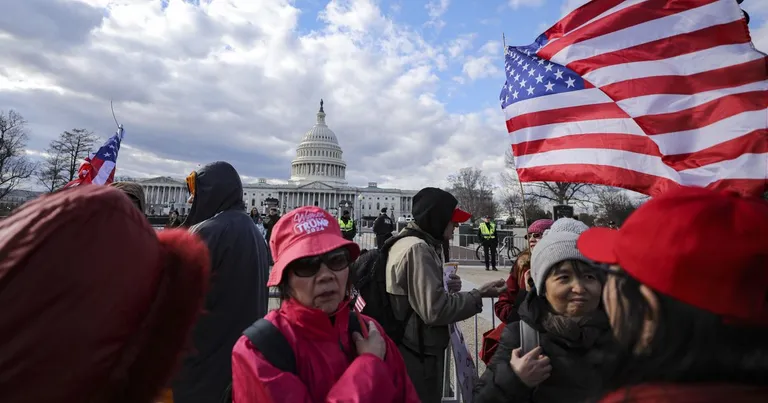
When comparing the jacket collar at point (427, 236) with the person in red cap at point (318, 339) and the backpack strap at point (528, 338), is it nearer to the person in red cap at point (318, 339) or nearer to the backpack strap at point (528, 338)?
the person in red cap at point (318, 339)

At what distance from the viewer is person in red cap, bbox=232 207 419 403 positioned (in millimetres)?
1690

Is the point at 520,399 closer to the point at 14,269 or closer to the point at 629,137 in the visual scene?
the point at 14,269

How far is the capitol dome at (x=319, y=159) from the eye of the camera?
326 ft

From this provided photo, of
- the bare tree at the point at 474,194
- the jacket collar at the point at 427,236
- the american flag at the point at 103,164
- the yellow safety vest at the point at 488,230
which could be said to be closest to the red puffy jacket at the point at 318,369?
the jacket collar at the point at 427,236

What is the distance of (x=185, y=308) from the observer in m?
0.97

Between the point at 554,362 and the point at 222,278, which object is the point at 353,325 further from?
the point at 222,278

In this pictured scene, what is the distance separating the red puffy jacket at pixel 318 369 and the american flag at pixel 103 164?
732 cm

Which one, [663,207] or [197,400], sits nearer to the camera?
[663,207]

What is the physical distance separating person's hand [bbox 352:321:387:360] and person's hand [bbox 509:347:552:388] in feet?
2.25

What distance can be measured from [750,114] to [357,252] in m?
3.70

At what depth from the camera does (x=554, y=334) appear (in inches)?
82.8

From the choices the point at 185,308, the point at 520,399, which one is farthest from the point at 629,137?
the point at 185,308

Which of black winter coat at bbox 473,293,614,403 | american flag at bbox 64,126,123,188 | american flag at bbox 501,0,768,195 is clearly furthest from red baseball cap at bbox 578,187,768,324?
american flag at bbox 64,126,123,188

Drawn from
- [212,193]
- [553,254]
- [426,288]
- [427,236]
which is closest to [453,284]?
[427,236]
